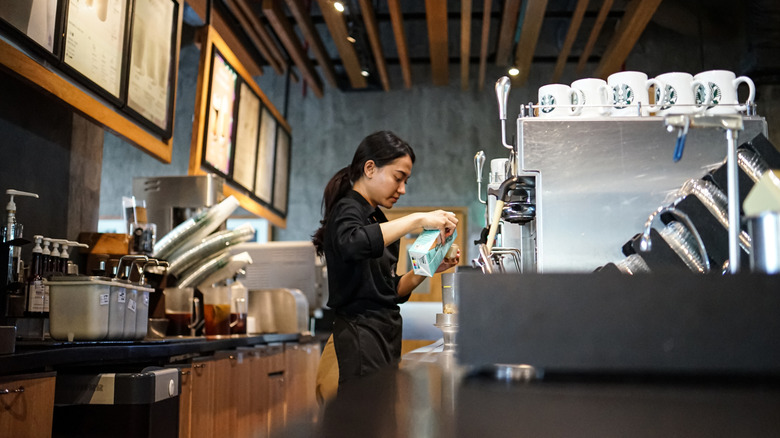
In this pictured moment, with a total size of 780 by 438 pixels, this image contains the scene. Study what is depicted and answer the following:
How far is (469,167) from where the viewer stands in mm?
7254

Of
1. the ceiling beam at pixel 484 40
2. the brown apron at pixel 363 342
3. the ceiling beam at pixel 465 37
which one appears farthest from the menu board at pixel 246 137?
the brown apron at pixel 363 342

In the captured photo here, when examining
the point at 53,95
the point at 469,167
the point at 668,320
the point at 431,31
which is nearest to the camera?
the point at 668,320

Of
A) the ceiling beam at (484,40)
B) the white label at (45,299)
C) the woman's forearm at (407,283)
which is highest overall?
the ceiling beam at (484,40)

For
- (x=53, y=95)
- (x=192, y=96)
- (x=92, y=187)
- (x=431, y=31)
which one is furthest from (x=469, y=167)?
(x=53, y=95)

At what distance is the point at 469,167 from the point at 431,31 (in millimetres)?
1973

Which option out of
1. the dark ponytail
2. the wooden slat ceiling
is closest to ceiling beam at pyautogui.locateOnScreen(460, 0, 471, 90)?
the wooden slat ceiling

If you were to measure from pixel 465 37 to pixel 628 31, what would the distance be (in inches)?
48.6

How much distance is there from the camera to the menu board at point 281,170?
665 cm

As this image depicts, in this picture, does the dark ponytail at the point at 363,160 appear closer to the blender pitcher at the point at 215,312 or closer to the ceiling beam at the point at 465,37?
the blender pitcher at the point at 215,312

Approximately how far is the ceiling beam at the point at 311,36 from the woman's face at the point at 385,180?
10.7 feet

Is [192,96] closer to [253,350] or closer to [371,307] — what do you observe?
[253,350]

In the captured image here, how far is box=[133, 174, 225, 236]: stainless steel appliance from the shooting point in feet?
13.6

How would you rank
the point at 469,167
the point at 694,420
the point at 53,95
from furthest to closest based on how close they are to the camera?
1. the point at 469,167
2. the point at 53,95
3. the point at 694,420

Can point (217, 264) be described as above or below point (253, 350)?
above
